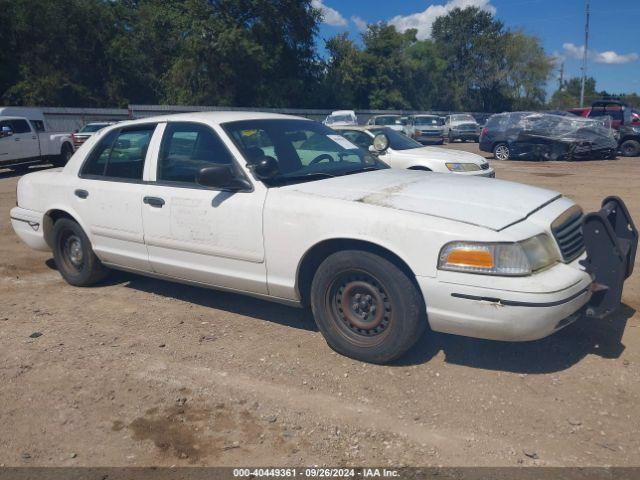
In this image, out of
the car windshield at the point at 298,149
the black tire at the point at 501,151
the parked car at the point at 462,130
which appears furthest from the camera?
the parked car at the point at 462,130

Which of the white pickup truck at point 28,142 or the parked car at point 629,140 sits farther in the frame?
the parked car at point 629,140

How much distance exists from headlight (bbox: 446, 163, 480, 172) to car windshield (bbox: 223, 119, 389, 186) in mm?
5005

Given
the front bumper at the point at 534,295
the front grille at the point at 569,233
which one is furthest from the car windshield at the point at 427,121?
the front bumper at the point at 534,295

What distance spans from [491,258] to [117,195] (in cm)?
313

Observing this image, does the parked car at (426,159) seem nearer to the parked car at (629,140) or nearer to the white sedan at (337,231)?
the white sedan at (337,231)

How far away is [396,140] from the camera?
10820 millimetres

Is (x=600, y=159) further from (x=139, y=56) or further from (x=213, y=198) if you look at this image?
(x=139, y=56)

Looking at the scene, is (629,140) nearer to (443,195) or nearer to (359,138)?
(359,138)

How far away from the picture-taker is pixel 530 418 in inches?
124

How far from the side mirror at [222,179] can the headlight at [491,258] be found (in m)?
1.58

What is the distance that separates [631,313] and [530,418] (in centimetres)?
200

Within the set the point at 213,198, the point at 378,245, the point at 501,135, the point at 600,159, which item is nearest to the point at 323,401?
the point at 378,245

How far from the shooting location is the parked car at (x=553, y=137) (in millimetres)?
18891

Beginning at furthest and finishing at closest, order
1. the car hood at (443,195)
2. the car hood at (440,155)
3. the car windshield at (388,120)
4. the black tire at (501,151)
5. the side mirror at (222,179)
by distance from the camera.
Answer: the car windshield at (388,120), the black tire at (501,151), the car hood at (440,155), the side mirror at (222,179), the car hood at (443,195)
